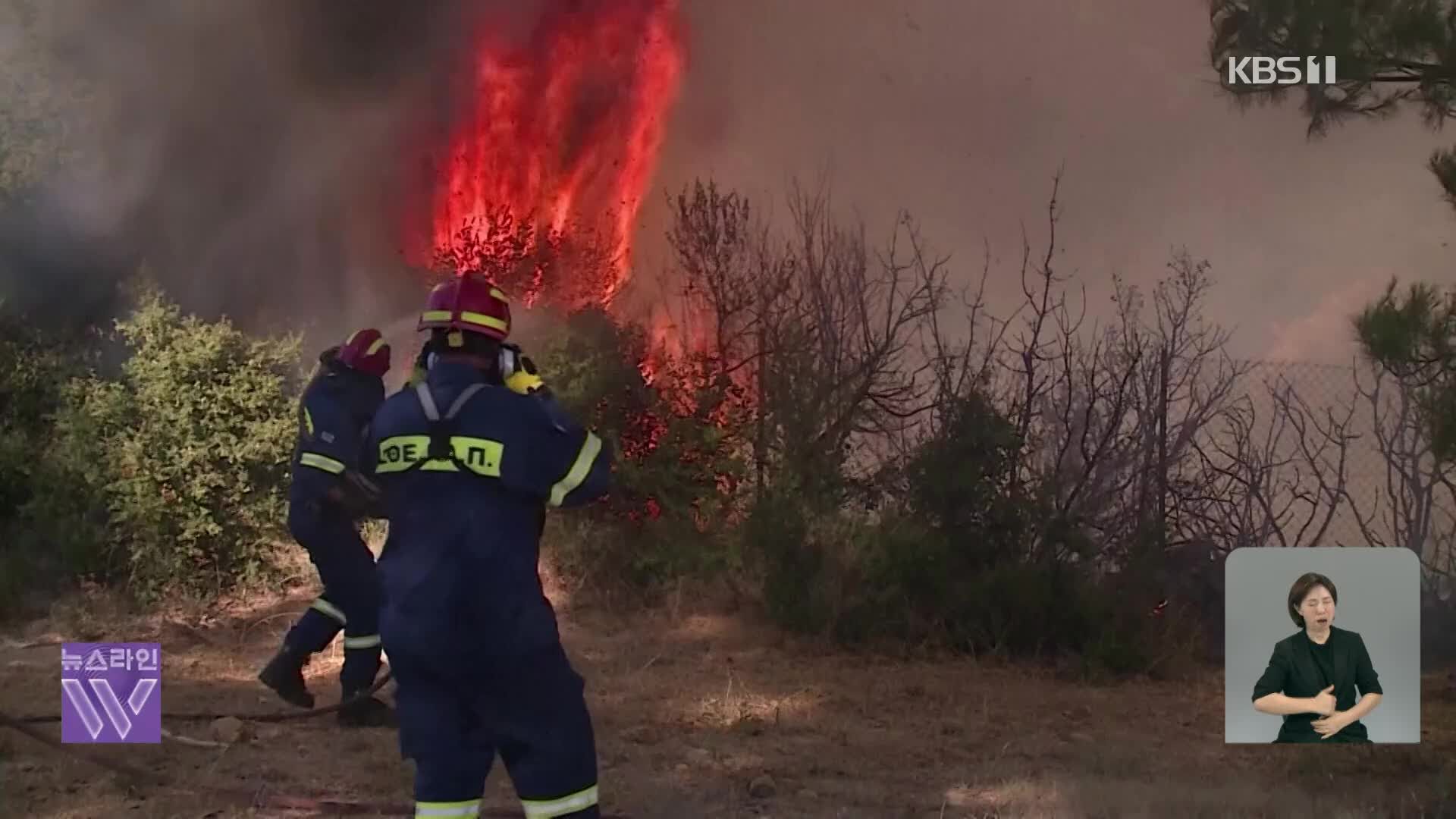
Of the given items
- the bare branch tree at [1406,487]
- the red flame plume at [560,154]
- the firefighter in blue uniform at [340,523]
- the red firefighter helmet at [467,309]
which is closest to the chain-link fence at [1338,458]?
the bare branch tree at [1406,487]

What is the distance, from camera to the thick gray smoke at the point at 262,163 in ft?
19.3

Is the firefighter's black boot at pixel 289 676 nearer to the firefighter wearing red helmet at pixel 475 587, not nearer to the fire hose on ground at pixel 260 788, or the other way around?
the fire hose on ground at pixel 260 788

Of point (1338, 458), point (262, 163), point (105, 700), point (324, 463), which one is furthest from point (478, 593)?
point (1338, 458)

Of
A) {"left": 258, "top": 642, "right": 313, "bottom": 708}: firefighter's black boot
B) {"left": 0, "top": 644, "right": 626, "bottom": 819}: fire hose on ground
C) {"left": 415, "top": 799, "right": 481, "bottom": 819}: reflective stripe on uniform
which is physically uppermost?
{"left": 258, "top": 642, "right": 313, "bottom": 708}: firefighter's black boot

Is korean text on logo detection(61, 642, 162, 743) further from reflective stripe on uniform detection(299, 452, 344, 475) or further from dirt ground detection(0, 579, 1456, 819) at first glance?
reflective stripe on uniform detection(299, 452, 344, 475)

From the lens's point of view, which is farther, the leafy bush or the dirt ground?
the leafy bush

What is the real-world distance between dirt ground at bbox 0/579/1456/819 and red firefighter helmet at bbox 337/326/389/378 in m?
1.47

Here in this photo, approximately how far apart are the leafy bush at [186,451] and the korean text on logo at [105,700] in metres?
0.97

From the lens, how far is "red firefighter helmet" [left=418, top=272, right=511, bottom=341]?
3.28 meters

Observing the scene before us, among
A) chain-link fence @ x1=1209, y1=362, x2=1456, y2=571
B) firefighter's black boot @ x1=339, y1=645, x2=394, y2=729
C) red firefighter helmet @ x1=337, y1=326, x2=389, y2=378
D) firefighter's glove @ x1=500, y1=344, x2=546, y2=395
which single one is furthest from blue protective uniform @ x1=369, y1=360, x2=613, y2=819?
chain-link fence @ x1=1209, y1=362, x2=1456, y2=571

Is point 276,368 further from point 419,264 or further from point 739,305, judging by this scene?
point 739,305

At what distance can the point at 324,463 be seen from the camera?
4.58 meters

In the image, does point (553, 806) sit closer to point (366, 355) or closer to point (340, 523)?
point (340, 523)

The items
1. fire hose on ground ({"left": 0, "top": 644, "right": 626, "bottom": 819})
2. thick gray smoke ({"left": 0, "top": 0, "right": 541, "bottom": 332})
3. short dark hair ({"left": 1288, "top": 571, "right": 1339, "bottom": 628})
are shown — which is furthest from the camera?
thick gray smoke ({"left": 0, "top": 0, "right": 541, "bottom": 332})
